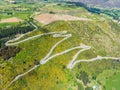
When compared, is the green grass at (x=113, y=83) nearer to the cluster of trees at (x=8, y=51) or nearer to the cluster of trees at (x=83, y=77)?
the cluster of trees at (x=83, y=77)

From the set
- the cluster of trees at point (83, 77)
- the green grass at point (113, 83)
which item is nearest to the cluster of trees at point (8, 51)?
the cluster of trees at point (83, 77)

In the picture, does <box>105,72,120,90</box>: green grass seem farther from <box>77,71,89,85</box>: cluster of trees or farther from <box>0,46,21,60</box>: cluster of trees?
<box>0,46,21,60</box>: cluster of trees

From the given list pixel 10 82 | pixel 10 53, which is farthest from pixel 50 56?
pixel 10 82

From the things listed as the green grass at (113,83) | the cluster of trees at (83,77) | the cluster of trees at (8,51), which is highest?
the cluster of trees at (8,51)

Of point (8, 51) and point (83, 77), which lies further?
point (8, 51)

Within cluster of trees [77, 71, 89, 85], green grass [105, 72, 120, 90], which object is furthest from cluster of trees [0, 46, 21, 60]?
green grass [105, 72, 120, 90]

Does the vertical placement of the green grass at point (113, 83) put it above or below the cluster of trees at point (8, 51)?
below

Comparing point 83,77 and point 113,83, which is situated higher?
point 83,77

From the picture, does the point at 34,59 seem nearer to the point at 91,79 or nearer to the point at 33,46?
the point at 33,46

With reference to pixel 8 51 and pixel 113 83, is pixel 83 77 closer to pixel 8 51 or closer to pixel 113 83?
pixel 113 83

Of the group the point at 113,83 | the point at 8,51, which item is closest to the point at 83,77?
the point at 113,83
